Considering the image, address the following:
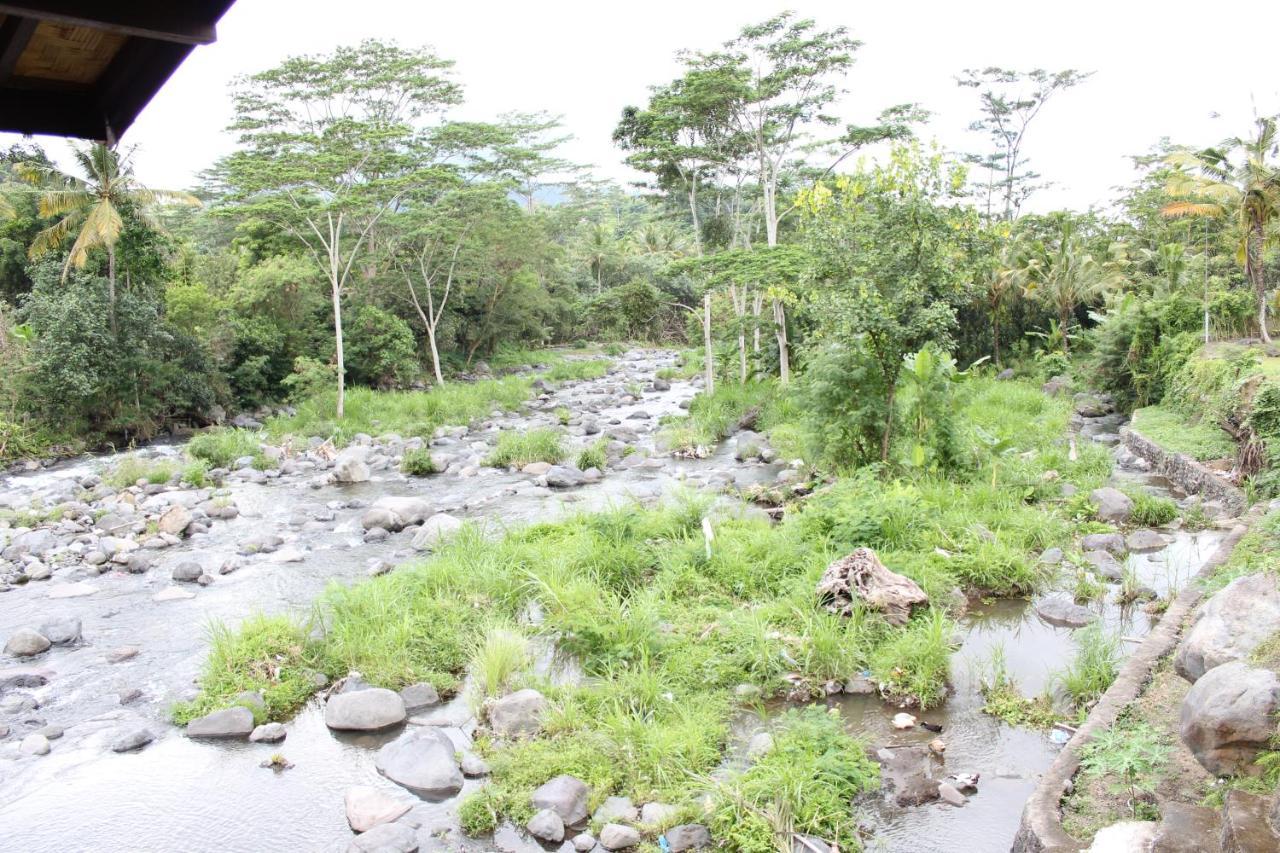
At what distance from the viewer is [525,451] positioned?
16609mm

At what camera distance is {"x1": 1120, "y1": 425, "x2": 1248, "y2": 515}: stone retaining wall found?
10.1 meters

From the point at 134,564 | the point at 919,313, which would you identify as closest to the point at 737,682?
the point at 919,313

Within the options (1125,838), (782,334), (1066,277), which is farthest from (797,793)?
(1066,277)

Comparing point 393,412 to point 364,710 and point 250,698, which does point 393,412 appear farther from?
point 364,710

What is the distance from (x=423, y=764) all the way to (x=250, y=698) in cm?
191

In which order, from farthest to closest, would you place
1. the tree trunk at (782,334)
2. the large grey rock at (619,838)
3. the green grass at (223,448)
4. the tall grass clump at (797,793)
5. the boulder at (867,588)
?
the tree trunk at (782,334), the green grass at (223,448), the boulder at (867,588), the large grey rock at (619,838), the tall grass clump at (797,793)

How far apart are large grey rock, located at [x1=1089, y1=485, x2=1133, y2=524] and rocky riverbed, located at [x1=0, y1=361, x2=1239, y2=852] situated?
0.51 meters

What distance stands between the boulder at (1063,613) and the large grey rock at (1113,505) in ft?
8.67

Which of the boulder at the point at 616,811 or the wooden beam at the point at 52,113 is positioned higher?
the wooden beam at the point at 52,113

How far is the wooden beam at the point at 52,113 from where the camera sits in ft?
10.2

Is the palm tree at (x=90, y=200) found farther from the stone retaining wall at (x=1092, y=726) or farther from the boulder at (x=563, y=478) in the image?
the stone retaining wall at (x=1092, y=726)

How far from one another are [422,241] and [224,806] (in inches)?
873

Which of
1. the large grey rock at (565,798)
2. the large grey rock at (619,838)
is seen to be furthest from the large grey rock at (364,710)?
the large grey rock at (619,838)

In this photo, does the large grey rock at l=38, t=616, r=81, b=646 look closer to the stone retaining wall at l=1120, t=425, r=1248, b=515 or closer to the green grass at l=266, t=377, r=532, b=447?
the green grass at l=266, t=377, r=532, b=447
